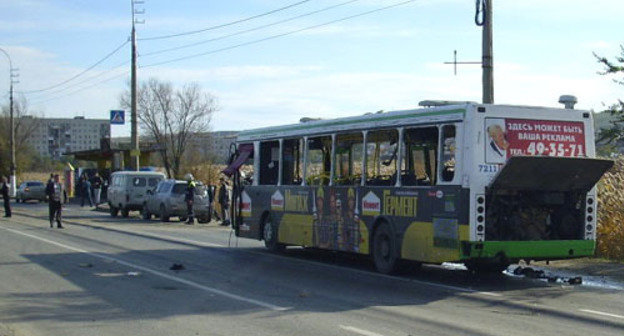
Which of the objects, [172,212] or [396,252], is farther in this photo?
[172,212]

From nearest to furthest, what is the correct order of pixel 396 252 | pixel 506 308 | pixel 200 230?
1. pixel 506 308
2. pixel 396 252
3. pixel 200 230

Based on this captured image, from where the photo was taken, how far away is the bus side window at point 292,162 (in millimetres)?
18219

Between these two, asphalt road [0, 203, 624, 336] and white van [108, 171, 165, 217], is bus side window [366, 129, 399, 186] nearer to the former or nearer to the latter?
asphalt road [0, 203, 624, 336]

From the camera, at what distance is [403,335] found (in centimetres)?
924

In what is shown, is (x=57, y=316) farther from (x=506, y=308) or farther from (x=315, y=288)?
(x=506, y=308)

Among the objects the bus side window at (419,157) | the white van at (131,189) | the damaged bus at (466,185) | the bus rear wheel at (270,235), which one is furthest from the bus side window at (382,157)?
the white van at (131,189)

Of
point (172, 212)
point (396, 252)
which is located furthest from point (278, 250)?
point (172, 212)

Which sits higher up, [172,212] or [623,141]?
[623,141]

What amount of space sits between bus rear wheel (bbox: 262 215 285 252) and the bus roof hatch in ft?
23.7

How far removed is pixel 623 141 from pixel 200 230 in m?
14.4

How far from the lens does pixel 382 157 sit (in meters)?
15.5

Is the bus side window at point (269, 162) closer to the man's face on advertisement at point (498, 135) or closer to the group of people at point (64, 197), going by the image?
the man's face on advertisement at point (498, 135)

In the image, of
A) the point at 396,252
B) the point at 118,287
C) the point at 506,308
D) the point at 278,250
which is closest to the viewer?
the point at 506,308

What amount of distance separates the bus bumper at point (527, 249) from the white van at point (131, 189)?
25.9 metres
